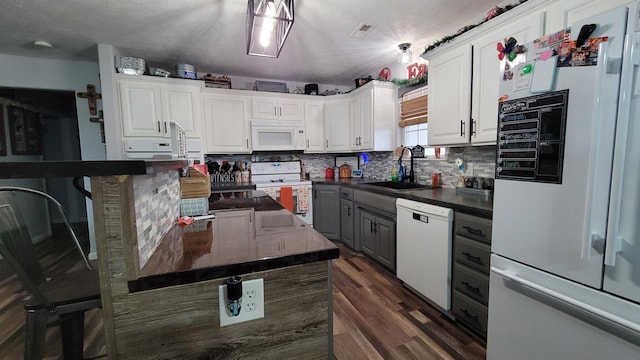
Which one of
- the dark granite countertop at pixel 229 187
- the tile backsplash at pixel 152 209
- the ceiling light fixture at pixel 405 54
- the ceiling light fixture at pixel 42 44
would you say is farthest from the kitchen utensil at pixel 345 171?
the ceiling light fixture at pixel 42 44

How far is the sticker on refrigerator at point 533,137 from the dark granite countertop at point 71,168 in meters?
1.51

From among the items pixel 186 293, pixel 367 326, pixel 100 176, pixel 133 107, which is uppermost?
pixel 133 107

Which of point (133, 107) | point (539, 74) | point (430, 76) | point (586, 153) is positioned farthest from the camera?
point (133, 107)

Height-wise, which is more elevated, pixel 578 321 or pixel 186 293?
pixel 186 293

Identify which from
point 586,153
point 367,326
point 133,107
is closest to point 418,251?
point 367,326

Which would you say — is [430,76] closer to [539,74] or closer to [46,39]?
[539,74]

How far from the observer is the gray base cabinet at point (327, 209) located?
362 cm

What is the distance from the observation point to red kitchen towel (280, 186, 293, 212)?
11.7ft

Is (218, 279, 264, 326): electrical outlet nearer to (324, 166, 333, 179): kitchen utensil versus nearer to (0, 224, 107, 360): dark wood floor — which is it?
(0, 224, 107, 360): dark wood floor

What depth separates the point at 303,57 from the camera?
10.1ft

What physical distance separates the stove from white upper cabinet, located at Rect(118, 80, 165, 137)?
132 centimetres

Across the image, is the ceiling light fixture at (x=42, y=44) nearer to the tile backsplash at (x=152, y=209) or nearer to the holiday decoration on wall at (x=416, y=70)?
the tile backsplash at (x=152, y=209)

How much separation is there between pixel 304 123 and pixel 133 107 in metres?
2.10

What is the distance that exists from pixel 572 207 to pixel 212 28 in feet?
9.31
